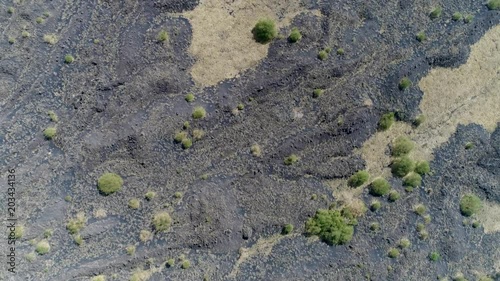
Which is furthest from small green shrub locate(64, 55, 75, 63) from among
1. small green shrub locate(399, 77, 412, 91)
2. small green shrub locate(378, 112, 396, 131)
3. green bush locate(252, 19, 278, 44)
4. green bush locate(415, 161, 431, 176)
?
green bush locate(415, 161, 431, 176)

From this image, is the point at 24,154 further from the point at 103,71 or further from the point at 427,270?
the point at 427,270

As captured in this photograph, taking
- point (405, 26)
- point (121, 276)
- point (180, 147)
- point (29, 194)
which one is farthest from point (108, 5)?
point (405, 26)

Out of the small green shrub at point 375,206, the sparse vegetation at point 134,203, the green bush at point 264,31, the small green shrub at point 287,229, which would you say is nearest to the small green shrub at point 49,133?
the sparse vegetation at point 134,203

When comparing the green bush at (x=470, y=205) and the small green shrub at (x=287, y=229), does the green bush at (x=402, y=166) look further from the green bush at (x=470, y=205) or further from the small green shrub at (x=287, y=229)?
the small green shrub at (x=287, y=229)

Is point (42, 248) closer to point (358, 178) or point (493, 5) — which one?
point (358, 178)

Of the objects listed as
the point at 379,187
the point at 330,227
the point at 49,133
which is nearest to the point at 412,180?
the point at 379,187

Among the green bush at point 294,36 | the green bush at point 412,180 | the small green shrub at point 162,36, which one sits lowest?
the green bush at point 412,180

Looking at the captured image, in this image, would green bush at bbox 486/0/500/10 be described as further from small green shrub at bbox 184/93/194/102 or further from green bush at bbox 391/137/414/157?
small green shrub at bbox 184/93/194/102
